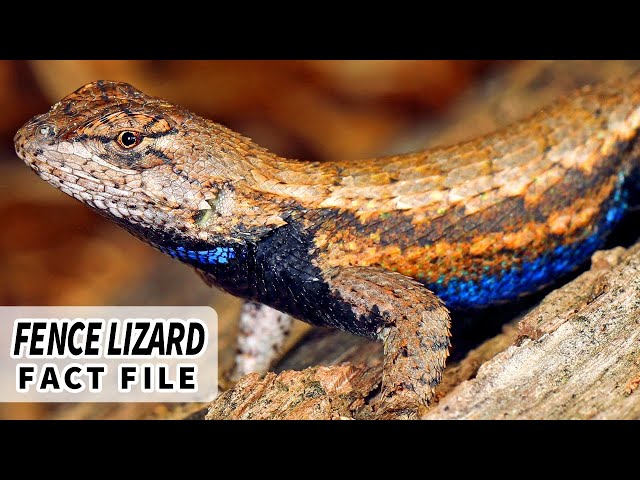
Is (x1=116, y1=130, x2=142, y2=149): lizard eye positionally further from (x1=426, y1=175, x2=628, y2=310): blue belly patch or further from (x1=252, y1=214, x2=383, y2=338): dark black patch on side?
(x1=426, y1=175, x2=628, y2=310): blue belly patch

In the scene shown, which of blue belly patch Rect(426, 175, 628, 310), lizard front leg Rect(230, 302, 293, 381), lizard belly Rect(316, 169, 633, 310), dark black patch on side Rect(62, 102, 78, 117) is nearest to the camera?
dark black patch on side Rect(62, 102, 78, 117)

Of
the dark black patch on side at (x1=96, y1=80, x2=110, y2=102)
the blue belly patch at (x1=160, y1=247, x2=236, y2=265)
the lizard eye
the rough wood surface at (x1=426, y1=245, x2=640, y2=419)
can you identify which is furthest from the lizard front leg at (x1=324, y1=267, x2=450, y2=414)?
the dark black patch on side at (x1=96, y1=80, x2=110, y2=102)

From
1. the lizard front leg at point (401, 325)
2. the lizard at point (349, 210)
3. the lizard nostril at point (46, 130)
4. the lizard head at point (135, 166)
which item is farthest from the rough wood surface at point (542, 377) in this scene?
the lizard nostril at point (46, 130)

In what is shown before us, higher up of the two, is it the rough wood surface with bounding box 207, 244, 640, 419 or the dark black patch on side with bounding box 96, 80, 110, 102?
the dark black patch on side with bounding box 96, 80, 110, 102

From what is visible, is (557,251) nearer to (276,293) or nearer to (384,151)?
(276,293)

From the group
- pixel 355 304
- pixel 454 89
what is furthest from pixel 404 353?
pixel 454 89

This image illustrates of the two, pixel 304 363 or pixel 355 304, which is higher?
pixel 304 363

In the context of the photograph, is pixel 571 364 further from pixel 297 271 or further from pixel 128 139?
pixel 128 139
